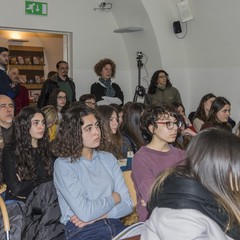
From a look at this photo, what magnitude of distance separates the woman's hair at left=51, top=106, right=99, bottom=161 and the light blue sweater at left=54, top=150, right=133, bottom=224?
0.04 metres

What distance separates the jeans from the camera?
1963mm

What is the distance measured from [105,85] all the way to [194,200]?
16.4 feet

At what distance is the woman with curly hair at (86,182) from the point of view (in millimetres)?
1975

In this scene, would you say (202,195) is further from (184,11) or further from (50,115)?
(184,11)

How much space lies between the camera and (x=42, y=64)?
902 cm

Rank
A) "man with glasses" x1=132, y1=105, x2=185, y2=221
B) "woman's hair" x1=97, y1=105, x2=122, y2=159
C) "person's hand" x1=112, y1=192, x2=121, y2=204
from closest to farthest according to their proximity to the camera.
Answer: "person's hand" x1=112, y1=192, x2=121, y2=204
"man with glasses" x1=132, y1=105, x2=185, y2=221
"woman's hair" x1=97, y1=105, x2=122, y2=159

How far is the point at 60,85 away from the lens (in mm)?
5820

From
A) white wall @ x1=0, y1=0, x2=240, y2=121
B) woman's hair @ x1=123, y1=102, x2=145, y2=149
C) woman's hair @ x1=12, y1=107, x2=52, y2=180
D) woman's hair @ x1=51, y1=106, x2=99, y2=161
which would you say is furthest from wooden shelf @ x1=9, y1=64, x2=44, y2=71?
woman's hair @ x1=51, y1=106, x2=99, y2=161

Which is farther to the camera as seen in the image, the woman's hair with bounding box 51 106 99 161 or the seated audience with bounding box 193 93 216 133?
the seated audience with bounding box 193 93 216 133

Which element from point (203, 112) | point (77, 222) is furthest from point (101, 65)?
point (77, 222)

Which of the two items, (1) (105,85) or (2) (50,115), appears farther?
(1) (105,85)

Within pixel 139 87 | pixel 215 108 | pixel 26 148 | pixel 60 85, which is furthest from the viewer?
pixel 139 87

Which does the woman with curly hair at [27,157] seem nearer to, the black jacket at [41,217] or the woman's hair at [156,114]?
the black jacket at [41,217]

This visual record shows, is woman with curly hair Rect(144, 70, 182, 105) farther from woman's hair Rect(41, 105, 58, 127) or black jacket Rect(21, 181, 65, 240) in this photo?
black jacket Rect(21, 181, 65, 240)
